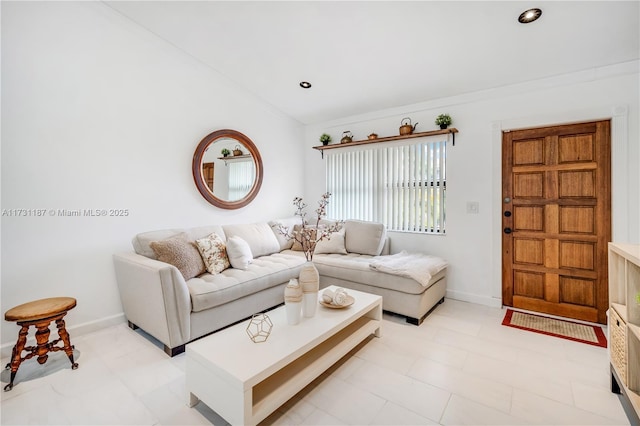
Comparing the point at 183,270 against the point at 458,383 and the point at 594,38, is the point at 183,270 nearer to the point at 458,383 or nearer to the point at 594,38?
the point at 458,383

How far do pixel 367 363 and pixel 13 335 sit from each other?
262cm

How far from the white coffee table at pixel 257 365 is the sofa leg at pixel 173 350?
2.16ft

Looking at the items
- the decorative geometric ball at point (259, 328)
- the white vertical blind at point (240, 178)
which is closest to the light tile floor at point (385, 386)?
the decorative geometric ball at point (259, 328)

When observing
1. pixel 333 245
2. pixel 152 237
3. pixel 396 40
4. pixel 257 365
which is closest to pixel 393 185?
pixel 333 245

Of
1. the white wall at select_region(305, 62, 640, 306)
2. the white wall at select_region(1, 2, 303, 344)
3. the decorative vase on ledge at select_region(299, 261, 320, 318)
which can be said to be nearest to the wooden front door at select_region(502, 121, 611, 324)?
the white wall at select_region(305, 62, 640, 306)

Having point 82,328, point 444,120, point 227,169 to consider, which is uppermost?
point 444,120

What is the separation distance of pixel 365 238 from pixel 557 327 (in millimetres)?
2012

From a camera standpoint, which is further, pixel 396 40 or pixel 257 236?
pixel 257 236

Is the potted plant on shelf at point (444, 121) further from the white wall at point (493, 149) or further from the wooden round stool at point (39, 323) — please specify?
the wooden round stool at point (39, 323)

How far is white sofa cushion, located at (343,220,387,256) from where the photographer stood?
355 centimetres

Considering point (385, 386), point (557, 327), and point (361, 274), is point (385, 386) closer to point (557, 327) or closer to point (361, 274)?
point (361, 274)

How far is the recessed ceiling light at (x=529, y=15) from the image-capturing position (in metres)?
2.08

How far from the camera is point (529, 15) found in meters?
2.12

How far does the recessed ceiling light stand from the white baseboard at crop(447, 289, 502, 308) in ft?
8.61
